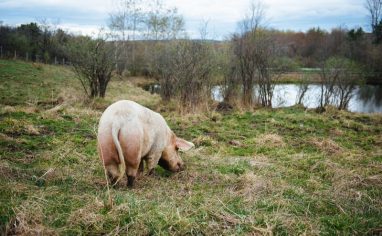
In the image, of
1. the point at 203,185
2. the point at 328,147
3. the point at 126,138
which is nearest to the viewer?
the point at 126,138

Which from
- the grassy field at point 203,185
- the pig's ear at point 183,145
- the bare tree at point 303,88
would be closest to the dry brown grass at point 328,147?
the grassy field at point 203,185

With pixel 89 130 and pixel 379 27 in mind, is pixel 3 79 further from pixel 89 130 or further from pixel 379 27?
pixel 379 27

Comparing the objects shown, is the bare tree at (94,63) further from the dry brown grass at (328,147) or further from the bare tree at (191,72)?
the dry brown grass at (328,147)

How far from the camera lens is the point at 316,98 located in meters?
18.0

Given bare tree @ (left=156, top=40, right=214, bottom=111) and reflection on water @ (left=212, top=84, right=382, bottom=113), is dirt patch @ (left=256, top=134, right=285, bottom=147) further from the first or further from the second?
reflection on water @ (left=212, top=84, right=382, bottom=113)

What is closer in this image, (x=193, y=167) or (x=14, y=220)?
(x=14, y=220)

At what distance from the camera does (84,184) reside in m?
5.13

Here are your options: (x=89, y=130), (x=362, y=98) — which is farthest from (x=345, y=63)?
(x=89, y=130)

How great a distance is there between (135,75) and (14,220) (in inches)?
1327

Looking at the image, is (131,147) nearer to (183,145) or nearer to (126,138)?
(126,138)

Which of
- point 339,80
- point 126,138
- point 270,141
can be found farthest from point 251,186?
point 339,80

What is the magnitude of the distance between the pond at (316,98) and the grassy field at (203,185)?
23.6 feet

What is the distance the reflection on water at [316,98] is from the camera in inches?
706

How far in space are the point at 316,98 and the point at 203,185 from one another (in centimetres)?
1432
